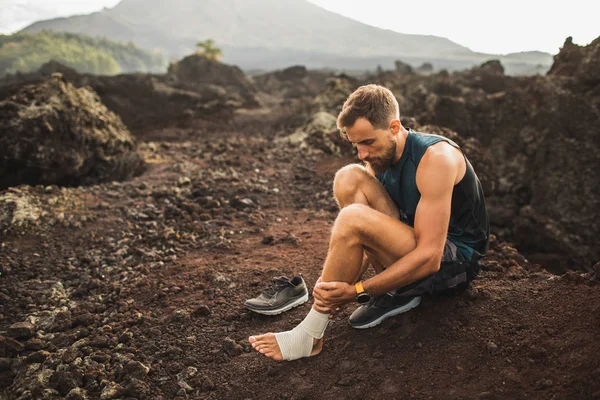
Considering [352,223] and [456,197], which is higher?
[456,197]

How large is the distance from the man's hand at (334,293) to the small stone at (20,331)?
215 cm

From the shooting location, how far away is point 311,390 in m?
2.27

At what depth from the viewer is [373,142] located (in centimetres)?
241

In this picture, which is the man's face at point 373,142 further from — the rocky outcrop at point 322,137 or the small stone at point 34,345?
the rocky outcrop at point 322,137

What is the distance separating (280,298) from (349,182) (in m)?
1.03

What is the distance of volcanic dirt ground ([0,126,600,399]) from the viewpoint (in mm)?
2137

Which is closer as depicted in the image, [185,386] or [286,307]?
[185,386]

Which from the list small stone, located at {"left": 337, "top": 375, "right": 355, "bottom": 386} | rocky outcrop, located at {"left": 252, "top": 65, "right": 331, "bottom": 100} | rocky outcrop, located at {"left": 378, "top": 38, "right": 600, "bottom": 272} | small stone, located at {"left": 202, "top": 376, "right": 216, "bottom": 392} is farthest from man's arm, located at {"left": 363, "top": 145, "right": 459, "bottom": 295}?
rocky outcrop, located at {"left": 252, "top": 65, "right": 331, "bottom": 100}

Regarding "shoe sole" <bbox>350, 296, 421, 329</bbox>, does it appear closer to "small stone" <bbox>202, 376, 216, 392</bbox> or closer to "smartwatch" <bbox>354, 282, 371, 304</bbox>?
"smartwatch" <bbox>354, 282, 371, 304</bbox>

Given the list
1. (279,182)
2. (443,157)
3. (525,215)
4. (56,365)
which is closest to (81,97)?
(279,182)

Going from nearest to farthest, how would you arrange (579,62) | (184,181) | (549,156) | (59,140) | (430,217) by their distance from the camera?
(430,217) < (184,181) < (59,140) < (549,156) < (579,62)

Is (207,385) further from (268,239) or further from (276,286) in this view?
(268,239)

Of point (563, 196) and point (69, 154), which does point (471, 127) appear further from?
point (69, 154)

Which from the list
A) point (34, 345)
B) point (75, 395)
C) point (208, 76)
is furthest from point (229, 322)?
point (208, 76)
